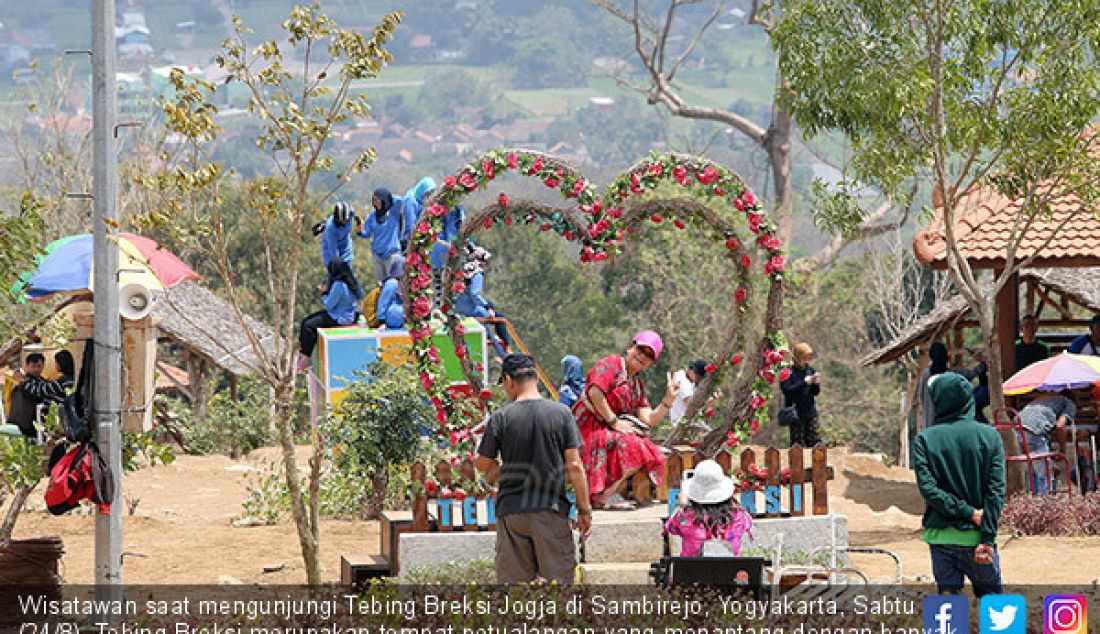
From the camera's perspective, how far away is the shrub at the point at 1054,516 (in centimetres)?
1360

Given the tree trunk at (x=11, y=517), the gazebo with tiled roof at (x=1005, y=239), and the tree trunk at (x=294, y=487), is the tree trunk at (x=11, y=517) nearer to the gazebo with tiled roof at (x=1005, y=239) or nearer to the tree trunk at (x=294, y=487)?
the tree trunk at (x=294, y=487)

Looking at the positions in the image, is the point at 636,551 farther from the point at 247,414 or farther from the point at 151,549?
the point at 247,414

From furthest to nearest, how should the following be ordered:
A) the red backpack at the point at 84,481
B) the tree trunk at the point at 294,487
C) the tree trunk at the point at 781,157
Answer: the tree trunk at the point at 781,157
the tree trunk at the point at 294,487
the red backpack at the point at 84,481

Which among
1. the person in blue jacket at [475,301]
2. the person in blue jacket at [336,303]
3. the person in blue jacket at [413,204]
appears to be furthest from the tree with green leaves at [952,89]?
the person in blue jacket at [336,303]

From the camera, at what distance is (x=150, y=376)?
31.7 feet

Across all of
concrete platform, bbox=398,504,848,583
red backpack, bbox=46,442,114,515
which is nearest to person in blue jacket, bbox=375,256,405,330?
concrete platform, bbox=398,504,848,583

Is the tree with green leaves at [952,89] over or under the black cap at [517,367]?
over

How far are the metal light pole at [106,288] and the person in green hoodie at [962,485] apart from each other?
4410mm

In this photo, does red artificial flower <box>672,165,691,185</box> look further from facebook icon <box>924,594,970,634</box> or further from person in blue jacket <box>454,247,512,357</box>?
person in blue jacket <box>454,247,512,357</box>

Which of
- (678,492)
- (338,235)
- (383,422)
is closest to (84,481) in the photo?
(678,492)

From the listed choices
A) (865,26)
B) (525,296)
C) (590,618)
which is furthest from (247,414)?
(525,296)

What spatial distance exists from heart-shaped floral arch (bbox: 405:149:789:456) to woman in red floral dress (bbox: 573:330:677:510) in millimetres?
1727

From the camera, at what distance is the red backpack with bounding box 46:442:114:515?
9164 millimetres

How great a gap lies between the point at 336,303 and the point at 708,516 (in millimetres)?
12553
